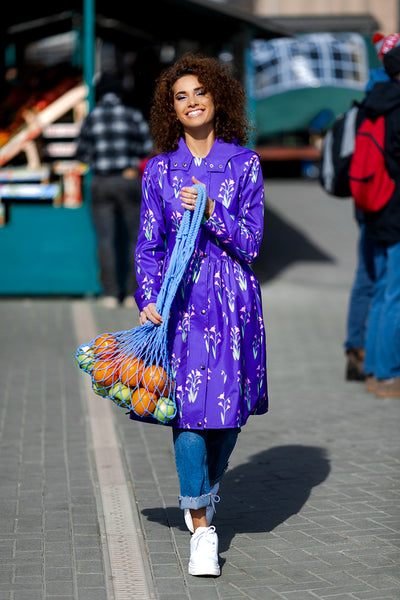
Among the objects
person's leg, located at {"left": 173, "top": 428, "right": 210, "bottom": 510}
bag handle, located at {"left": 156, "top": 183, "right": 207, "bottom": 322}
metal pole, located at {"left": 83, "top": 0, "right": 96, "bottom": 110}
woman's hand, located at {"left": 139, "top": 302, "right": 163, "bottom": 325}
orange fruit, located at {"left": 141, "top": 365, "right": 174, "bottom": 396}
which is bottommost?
person's leg, located at {"left": 173, "top": 428, "right": 210, "bottom": 510}

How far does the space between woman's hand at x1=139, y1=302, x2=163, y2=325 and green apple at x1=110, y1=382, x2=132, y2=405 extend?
0.26 meters

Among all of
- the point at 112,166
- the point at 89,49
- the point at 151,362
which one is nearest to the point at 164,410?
the point at 151,362

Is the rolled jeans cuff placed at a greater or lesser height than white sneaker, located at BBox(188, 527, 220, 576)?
greater

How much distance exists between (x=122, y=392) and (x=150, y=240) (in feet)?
1.94

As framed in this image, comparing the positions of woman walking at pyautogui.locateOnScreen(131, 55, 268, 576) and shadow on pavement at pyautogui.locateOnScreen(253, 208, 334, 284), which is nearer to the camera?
woman walking at pyautogui.locateOnScreen(131, 55, 268, 576)

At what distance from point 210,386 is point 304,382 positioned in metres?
3.51

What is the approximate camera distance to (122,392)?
3684 mm

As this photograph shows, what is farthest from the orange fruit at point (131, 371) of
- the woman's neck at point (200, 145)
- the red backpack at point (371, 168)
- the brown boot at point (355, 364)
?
the brown boot at point (355, 364)

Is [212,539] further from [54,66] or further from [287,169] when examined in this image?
[287,169]

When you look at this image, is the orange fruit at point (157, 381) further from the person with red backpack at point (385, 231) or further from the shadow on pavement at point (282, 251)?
the shadow on pavement at point (282, 251)

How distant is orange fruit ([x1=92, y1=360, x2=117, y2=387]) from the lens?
370cm

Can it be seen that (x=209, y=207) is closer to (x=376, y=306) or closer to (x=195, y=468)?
(x=195, y=468)

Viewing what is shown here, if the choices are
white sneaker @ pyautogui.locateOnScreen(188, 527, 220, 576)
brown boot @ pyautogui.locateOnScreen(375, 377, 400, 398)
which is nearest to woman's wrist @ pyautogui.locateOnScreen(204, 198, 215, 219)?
white sneaker @ pyautogui.locateOnScreen(188, 527, 220, 576)

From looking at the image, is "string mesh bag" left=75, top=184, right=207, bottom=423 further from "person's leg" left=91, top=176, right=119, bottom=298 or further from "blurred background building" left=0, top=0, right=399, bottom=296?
"person's leg" left=91, top=176, right=119, bottom=298
